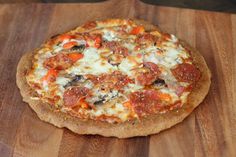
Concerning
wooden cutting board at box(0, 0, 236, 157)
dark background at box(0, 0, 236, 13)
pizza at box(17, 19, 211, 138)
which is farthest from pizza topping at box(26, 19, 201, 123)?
dark background at box(0, 0, 236, 13)

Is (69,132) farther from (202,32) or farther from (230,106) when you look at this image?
(202,32)

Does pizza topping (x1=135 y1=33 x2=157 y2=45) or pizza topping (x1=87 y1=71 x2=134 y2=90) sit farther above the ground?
pizza topping (x1=135 y1=33 x2=157 y2=45)

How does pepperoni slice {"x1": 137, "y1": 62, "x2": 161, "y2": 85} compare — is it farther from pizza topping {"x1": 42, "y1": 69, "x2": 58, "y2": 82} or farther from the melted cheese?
pizza topping {"x1": 42, "y1": 69, "x2": 58, "y2": 82}

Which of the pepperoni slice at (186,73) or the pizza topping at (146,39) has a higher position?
the pizza topping at (146,39)

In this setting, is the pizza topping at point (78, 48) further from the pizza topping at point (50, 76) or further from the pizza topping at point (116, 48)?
the pizza topping at point (50, 76)

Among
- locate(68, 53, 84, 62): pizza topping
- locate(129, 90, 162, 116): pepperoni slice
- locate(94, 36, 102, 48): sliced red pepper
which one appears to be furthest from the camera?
locate(94, 36, 102, 48): sliced red pepper

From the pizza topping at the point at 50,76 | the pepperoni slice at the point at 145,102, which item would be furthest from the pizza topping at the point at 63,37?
the pepperoni slice at the point at 145,102
